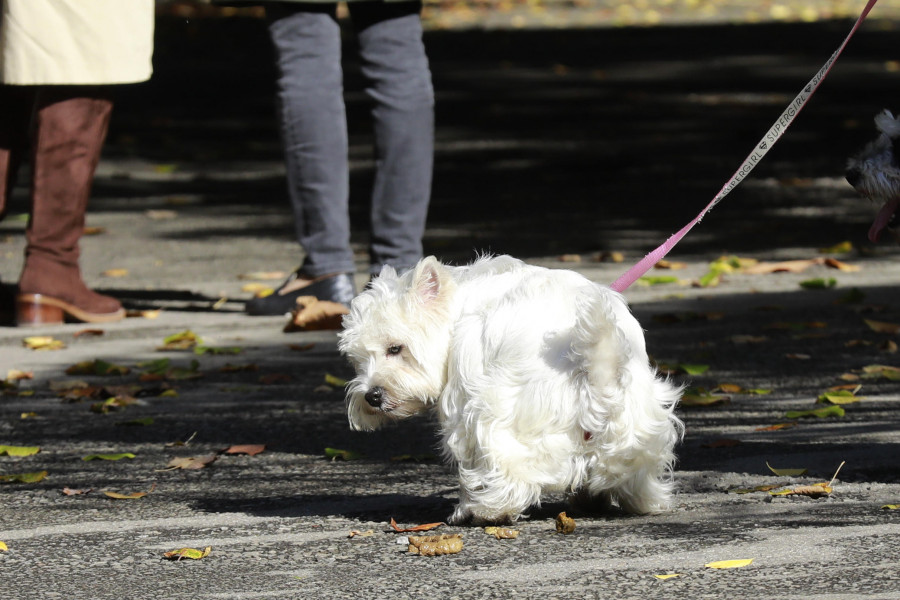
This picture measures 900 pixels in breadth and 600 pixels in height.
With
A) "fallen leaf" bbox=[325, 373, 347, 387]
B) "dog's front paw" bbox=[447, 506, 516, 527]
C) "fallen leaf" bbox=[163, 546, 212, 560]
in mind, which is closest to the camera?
"fallen leaf" bbox=[163, 546, 212, 560]

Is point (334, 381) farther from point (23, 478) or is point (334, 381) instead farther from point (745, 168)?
point (745, 168)

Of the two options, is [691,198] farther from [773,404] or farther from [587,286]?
[587,286]

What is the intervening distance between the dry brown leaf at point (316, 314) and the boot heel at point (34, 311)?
1.15 m

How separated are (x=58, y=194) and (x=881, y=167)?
4.05 metres

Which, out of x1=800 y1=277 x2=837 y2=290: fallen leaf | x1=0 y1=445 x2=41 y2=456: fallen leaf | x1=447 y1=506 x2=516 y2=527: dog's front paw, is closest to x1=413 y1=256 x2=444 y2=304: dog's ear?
x1=447 y1=506 x2=516 y2=527: dog's front paw

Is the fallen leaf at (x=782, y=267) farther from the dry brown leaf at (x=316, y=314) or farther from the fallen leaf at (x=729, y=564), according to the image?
the fallen leaf at (x=729, y=564)

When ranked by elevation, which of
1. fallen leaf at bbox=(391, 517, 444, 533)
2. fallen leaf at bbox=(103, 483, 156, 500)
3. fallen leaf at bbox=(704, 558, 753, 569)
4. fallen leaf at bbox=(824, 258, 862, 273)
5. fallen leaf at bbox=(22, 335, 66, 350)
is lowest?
fallen leaf at bbox=(22, 335, 66, 350)

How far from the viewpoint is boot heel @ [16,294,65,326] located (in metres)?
6.94

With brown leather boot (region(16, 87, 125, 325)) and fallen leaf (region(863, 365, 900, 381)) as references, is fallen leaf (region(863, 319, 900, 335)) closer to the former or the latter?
fallen leaf (region(863, 365, 900, 381))

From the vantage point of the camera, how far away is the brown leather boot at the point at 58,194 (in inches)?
268

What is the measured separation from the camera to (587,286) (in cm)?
398

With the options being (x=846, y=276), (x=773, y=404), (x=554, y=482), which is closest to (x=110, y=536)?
(x=554, y=482)

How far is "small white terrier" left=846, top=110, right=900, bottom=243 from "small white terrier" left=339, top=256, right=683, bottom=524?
35.9 inches

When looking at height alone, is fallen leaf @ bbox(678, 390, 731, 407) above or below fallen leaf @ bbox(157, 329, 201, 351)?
above
